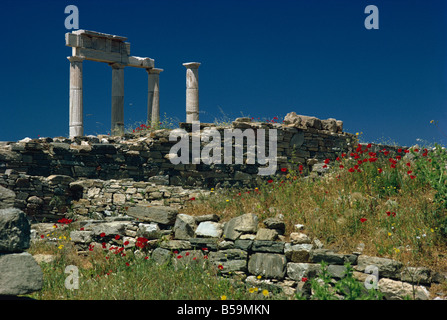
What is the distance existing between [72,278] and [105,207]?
461 cm

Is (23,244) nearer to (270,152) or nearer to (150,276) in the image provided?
(150,276)

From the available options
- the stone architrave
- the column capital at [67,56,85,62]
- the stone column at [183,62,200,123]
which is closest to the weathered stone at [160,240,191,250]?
the stone architrave

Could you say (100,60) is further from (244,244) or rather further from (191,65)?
(244,244)

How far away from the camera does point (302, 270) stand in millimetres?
6312

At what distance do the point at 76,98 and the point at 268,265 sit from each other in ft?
38.6

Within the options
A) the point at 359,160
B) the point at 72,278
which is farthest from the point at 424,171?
the point at 72,278

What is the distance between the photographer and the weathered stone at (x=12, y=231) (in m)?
4.43

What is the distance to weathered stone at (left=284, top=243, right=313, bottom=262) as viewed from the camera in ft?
21.1

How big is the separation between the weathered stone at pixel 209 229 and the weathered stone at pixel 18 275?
3.39 metres

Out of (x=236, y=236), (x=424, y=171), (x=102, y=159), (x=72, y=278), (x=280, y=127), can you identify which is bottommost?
(x=72, y=278)

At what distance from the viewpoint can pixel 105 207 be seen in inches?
440

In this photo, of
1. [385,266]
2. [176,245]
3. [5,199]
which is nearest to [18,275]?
[5,199]
